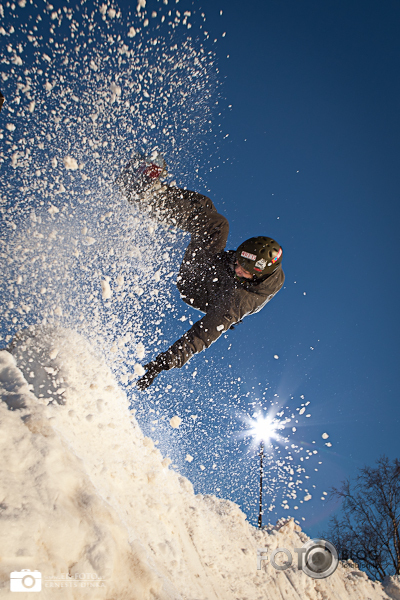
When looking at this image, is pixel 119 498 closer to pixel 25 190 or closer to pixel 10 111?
pixel 25 190

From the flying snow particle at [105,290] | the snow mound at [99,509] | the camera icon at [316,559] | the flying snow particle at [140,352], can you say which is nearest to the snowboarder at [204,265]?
the flying snow particle at [140,352]

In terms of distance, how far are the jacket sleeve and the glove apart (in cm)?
6

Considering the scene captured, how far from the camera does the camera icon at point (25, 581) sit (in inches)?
49.6

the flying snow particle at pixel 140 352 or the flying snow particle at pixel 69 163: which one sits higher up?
the flying snow particle at pixel 69 163

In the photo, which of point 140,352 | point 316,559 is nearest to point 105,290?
point 140,352

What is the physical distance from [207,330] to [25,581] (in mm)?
3168

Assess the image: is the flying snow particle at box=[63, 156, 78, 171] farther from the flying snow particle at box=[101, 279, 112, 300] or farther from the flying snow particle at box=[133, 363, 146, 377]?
the flying snow particle at box=[133, 363, 146, 377]

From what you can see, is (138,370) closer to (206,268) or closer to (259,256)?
(206,268)

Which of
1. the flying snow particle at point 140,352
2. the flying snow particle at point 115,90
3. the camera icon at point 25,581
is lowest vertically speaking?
the camera icon at point 25,581

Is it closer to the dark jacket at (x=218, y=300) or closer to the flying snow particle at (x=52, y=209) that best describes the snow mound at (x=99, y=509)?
the dark jacket at (x=218, y=300)

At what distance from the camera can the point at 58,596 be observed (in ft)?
4.61

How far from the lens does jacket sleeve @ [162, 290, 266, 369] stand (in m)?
4.07

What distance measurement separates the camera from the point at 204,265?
195 inches

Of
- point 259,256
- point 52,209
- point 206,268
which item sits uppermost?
point 52,209
